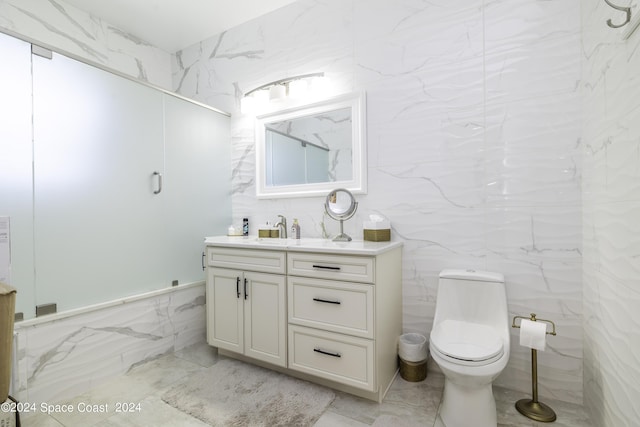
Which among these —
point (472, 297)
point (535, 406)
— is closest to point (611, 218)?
point (472, 297)

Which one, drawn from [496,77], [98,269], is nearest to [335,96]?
[496,77]

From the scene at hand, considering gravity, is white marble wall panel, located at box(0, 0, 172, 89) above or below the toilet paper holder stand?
above

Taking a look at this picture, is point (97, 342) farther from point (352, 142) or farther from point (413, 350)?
point (352, 142)

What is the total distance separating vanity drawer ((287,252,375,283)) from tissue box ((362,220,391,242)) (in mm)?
390

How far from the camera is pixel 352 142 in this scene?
2.12m

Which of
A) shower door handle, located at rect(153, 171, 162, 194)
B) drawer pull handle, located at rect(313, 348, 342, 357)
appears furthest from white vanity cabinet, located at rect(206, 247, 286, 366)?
shower door handle, located at rect(153, 171, 162, 194)

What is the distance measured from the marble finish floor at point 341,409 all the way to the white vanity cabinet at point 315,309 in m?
0.09

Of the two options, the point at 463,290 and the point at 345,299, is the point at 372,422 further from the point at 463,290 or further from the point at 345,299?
the point at 463,290

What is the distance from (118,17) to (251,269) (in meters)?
2.42

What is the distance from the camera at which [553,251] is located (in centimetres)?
161

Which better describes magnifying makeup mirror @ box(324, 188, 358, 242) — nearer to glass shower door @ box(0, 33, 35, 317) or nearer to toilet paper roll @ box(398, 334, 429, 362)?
toilet paper roll @ box(398, 334, 429, 362)

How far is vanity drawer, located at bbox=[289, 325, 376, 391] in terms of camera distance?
1.56 metres

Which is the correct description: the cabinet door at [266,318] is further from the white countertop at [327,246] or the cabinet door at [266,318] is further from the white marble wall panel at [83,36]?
the white marble wall panel at [83,36]

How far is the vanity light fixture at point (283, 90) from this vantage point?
2.26 metres
